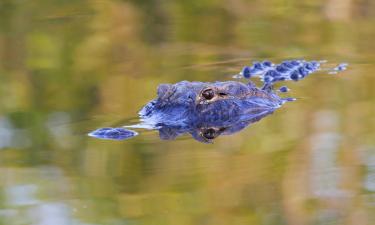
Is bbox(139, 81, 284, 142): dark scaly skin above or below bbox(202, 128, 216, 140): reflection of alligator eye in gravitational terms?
above

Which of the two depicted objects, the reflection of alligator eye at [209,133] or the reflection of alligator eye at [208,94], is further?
the reflection of alligator eye at [208,94]

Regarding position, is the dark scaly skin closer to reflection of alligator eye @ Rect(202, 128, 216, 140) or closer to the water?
reflection of alligator eye @ Rect(202, 128, 216, 140)

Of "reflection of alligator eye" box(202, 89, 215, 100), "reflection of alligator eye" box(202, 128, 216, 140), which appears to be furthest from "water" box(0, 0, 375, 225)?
"reflection of alligator eye" box(202, 89, 215, 100)

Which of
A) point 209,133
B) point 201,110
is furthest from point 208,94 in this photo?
point 209,133

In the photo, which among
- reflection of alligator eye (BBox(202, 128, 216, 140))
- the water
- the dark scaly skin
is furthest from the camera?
the dark scaly skin

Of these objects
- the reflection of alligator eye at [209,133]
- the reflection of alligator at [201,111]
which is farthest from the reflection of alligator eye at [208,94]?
the reflection of alligator eye at [209,133]

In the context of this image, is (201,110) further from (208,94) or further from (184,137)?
(184,137)

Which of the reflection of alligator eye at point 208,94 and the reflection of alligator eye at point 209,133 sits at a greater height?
the reflection of alligator eye at point 208,94

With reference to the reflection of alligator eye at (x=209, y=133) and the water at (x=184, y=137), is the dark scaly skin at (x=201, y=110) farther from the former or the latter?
the water at (x=184, y=137)
